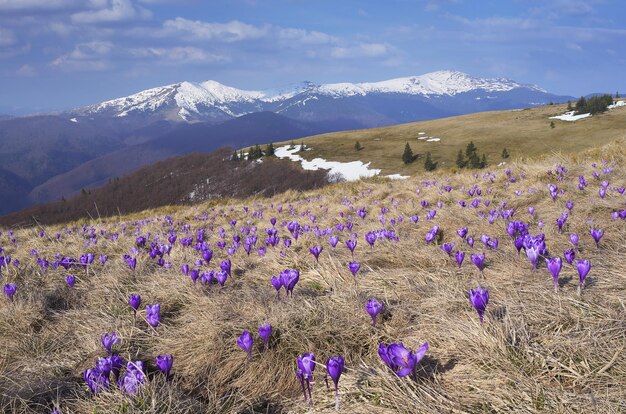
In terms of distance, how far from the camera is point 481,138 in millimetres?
96562

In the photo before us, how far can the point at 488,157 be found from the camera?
81688mm

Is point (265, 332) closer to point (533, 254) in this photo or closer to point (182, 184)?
point (533, 254)

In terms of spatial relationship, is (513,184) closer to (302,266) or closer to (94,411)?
(302,266)

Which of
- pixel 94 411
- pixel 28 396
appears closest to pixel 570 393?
pixel 94 411

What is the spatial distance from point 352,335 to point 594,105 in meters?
118

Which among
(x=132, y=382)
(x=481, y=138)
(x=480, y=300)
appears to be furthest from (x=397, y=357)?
(x=481, y=138)

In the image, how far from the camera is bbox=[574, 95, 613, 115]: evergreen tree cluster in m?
94.1

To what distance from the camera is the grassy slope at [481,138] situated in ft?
256

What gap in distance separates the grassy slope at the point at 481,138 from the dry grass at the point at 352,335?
5991 centimetres

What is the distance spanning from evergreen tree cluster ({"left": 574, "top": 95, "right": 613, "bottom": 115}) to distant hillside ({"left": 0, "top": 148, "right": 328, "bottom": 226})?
6654 centimetres

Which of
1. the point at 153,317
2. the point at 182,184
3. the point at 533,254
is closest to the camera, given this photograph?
the point at 153,317

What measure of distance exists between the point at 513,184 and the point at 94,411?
29.5 feet

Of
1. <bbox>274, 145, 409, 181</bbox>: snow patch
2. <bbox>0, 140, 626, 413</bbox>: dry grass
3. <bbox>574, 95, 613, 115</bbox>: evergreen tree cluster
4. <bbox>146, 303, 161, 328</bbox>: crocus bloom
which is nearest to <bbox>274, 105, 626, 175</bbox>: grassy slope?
<bbox>574, 95, 613, 115</bbox>: evergreen tree cluster

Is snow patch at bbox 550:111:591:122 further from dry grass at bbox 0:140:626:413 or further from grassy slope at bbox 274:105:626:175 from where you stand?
dry grass at bbox 0:140:626:413
